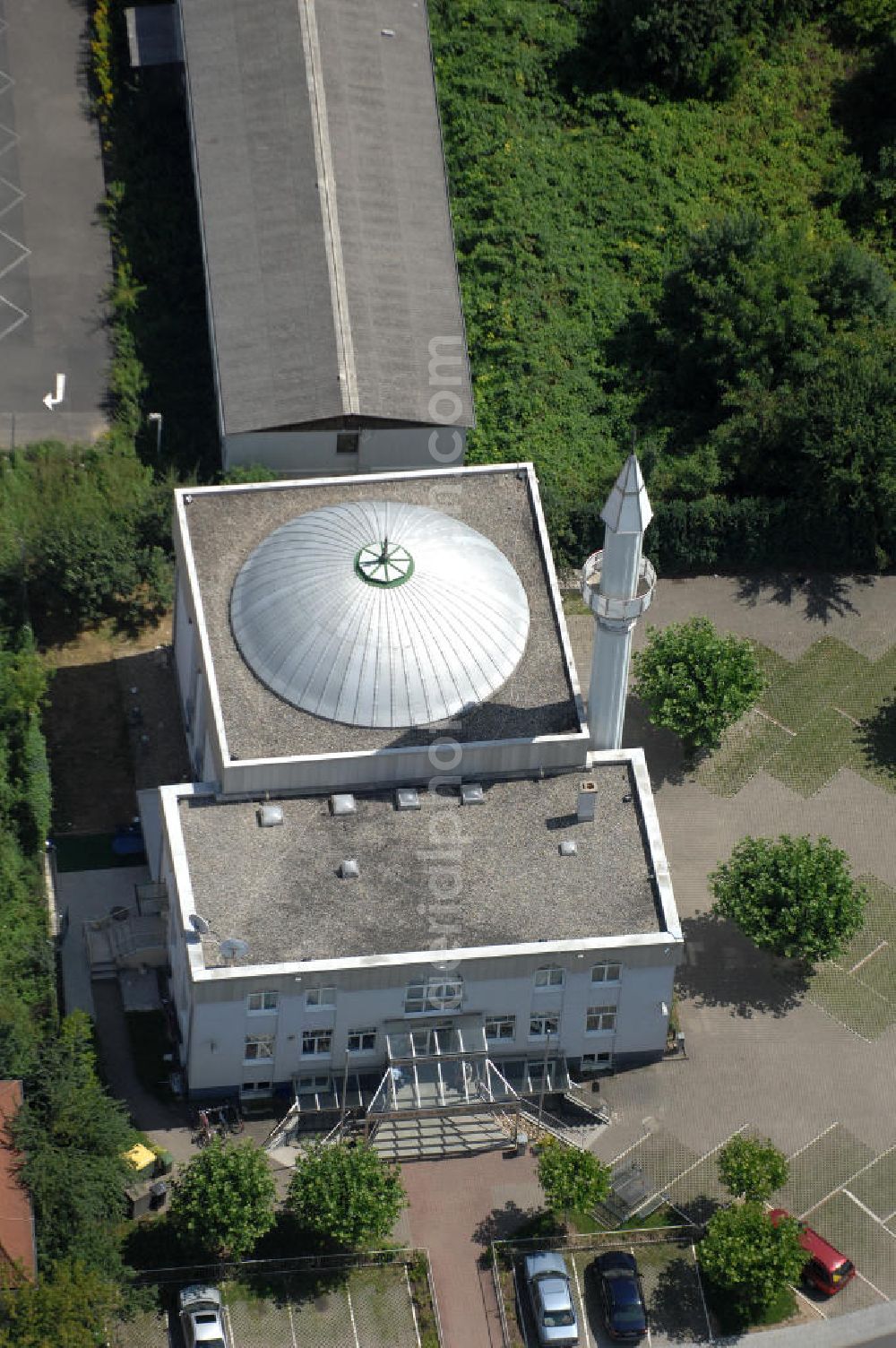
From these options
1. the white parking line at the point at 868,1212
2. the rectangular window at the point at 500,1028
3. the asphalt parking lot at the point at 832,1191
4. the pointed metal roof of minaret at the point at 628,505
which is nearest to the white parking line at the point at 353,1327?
the rectangular window at the point at 500,1028

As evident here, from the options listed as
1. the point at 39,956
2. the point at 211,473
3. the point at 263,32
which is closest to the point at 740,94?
the point at 263,32

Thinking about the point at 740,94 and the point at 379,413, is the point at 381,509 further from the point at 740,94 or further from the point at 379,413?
the point at 740,94

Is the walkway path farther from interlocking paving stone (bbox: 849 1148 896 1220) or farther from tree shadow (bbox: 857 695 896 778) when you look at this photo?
tree shadow (bbox: 857 695 896 778)

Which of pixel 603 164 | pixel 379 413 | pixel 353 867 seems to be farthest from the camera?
pixel 603 164

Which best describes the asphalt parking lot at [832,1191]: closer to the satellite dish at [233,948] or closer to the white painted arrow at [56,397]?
the satellite dish at [233,948]

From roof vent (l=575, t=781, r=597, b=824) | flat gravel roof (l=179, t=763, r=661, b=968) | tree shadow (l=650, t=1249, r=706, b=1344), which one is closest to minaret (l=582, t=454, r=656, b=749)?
roof vent (l=575, t=781, r=597, b=824)

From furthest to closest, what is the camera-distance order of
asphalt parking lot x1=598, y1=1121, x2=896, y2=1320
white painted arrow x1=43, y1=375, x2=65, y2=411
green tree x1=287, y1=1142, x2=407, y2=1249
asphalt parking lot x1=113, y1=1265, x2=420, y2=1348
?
white painted arrow x1=43, y1=375, x2=65, y2=411 < asphalt parking lot x1=598, y1=1121, x2=896, y2=1320 < asphalt parking lot x1=113, y1=1265, x2=420, y2=1348 < green tree x1=287, y1=1142, x2=407, y2=1249
